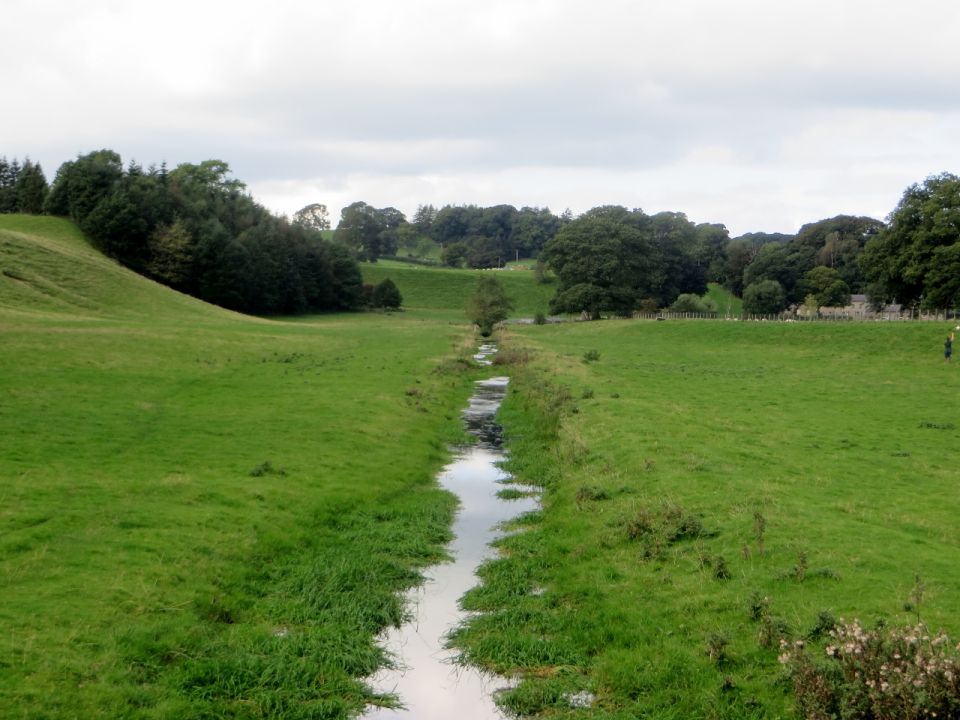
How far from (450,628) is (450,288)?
150 meters

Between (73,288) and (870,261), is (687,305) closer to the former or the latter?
(870,261)

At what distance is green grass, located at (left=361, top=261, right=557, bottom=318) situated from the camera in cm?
15338

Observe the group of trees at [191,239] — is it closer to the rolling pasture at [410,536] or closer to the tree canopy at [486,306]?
the tree canopy at [486,306]

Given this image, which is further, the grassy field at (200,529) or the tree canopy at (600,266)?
the tree canopy at (600,266)

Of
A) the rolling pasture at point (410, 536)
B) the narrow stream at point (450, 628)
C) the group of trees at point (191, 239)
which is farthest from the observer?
the group of trees at point (191, 239)

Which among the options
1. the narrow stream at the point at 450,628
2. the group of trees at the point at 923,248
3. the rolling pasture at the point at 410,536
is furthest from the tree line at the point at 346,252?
the narrow stream at the point at 450,628

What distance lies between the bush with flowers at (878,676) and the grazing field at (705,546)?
528 mm

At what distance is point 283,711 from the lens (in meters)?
10.4

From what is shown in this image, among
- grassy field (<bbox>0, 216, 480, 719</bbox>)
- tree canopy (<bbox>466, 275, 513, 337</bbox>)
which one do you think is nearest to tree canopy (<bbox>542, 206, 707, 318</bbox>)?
tree canopy (<bbox>466, 275, 513, 337</bbox>)

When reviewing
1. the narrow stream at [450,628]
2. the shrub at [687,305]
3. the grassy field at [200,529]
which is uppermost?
the shrub at [687,305]

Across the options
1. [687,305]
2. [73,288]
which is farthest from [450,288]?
[73,288]

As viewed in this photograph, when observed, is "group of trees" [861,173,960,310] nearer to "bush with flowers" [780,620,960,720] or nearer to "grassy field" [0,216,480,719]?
"grassy field" [0,216,480,719]

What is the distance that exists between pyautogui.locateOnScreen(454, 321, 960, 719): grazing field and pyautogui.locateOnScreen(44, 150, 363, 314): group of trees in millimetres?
75040

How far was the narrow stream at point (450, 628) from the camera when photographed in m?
11.2
